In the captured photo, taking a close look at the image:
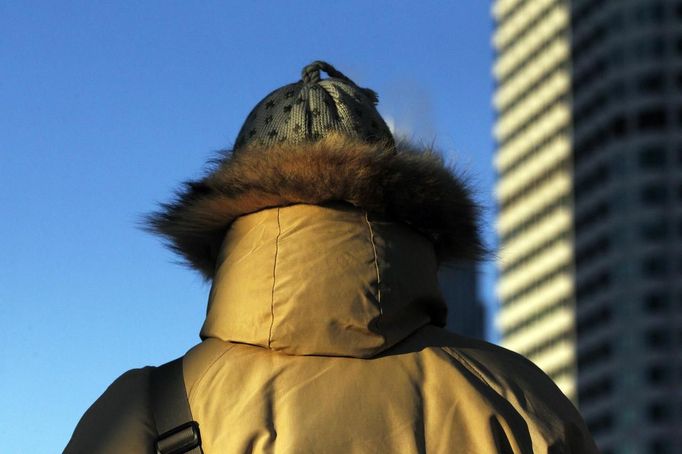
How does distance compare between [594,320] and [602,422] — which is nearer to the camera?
[602,422]

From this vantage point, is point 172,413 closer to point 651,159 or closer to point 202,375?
point 202,375

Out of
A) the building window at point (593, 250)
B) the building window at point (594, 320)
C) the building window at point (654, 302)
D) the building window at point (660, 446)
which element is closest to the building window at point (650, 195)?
the building window at point (593, 250)

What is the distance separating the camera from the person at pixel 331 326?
133 inches

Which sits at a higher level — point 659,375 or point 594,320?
point 594,320

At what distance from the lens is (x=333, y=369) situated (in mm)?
3453

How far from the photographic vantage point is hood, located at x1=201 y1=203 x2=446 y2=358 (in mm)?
3463

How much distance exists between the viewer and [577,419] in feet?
11.9

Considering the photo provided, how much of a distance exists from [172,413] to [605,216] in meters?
95.3

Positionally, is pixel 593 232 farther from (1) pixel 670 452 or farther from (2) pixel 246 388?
(2) pixel 246 388

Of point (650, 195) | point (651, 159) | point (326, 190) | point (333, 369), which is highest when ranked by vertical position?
point (326, 190)

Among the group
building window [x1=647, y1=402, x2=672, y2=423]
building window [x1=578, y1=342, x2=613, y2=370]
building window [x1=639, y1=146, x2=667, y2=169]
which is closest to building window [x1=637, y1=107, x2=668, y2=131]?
building window [x1=639, y1=146, x2=667, y2=169]

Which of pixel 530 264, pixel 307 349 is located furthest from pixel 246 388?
pixel 530 264

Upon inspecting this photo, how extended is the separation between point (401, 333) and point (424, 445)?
0.95ft

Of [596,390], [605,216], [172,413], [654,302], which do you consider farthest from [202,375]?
[605,216]
